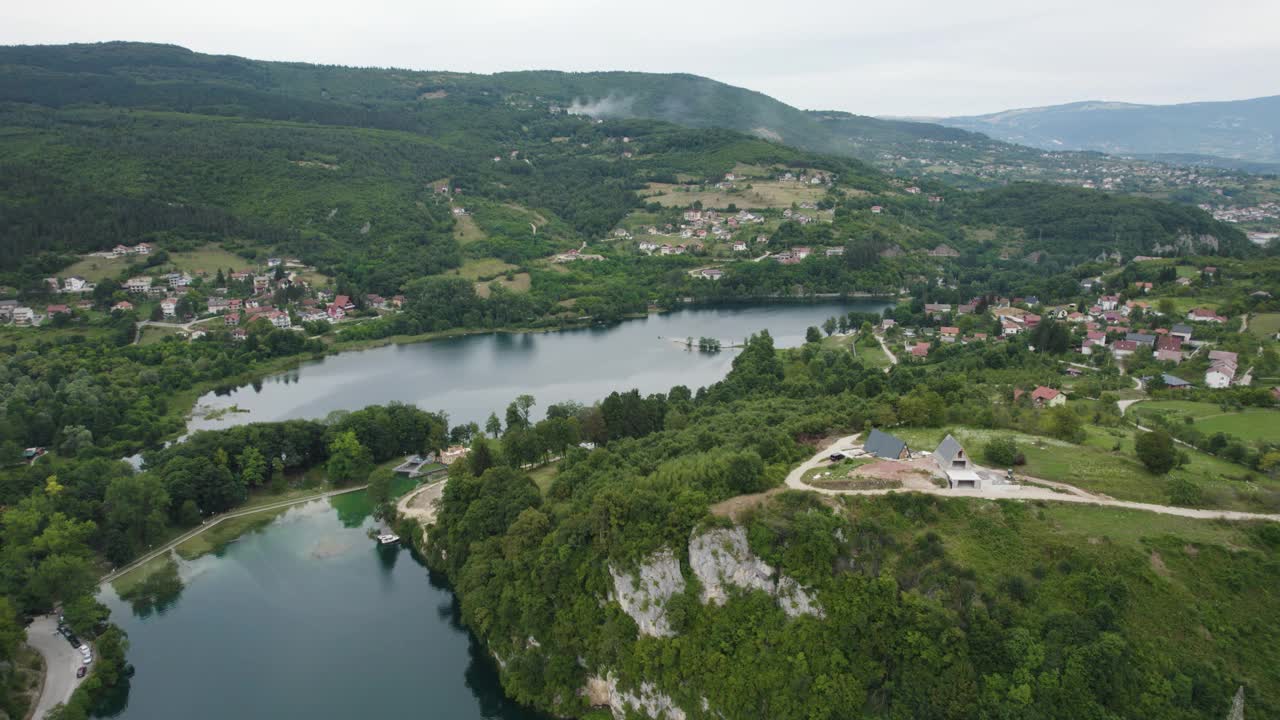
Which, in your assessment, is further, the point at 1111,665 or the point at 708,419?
the point at 708,419

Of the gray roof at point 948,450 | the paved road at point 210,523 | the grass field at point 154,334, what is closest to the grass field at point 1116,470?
the gray roof at point 948,450

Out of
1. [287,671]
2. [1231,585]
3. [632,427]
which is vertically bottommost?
[287,671]

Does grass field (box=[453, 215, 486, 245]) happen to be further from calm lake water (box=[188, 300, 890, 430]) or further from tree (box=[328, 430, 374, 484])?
tree (box=[328, 430, 374, 484])

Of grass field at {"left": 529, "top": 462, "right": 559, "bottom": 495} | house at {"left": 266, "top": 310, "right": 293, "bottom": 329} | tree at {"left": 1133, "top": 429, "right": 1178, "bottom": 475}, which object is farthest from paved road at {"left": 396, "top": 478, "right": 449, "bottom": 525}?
house at {"left": 266, "top": 310, "right": 293, "bottom": 329}

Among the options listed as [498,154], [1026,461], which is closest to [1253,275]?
[1026,461]

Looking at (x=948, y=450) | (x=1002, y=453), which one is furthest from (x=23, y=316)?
(x=1002, y=453)

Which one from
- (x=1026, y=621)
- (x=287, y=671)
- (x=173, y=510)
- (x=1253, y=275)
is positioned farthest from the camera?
(x=1253, y=275)

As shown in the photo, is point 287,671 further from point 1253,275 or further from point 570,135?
point 570,135
